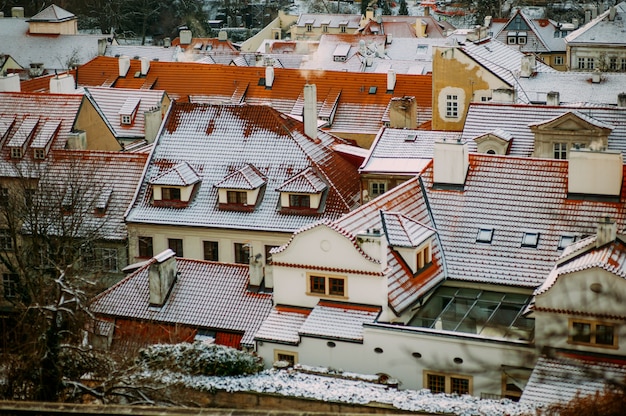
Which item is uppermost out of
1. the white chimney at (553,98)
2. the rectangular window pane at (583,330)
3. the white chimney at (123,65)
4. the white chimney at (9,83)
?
the white chimney at (123,65)

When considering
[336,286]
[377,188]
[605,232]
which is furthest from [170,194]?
[605,232]

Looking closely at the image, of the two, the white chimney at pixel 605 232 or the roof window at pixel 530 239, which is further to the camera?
the roof window at pixel 530 239

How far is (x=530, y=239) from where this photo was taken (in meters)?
37.1

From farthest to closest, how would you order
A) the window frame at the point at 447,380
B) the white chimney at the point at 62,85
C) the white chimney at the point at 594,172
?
1. the white chimney at the point at 62,85
2. the white chimney at the point at 594,172
3. the window frame at the point at 447,380

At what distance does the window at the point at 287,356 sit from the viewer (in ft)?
112

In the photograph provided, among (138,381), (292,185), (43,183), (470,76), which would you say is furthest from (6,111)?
(138,381)

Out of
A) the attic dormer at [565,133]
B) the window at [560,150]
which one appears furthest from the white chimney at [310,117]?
the window at [560,150]

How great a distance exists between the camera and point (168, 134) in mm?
49656

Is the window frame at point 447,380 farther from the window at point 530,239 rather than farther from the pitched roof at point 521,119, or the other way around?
the pitched roof at point 521,119

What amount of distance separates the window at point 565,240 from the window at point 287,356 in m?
8.88

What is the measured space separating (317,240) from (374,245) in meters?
1.73

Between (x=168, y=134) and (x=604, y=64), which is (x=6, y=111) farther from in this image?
(x=604, y=64)

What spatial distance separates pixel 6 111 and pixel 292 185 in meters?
16.2

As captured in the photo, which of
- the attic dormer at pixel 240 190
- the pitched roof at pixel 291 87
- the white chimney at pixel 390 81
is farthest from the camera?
the white chimney at pixel 390 81
